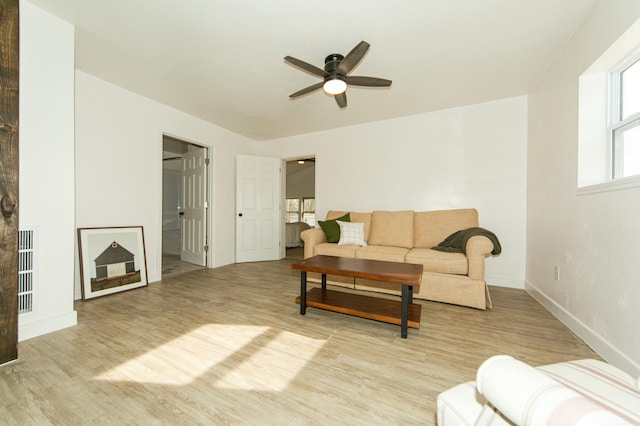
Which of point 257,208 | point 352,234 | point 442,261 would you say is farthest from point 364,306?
point 257,208

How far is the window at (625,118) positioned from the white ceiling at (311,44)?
52cm

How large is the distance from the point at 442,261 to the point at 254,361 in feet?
6.90

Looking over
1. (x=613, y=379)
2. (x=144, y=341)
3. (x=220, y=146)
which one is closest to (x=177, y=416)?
(x=144, y=341)

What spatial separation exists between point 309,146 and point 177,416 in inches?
167

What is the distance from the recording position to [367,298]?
2.47m

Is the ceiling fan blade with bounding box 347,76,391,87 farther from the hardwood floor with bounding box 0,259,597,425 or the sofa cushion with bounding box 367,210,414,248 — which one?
the hardwood floor with bounding box 0,259,597,425

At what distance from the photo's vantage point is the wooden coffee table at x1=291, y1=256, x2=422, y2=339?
1.94 metres

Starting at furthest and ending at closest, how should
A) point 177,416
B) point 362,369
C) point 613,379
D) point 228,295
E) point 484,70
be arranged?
point 228,295 → point 484,70 → point 362,369 → point 177,416 → point 613,379

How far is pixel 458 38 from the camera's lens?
2141 millimetres

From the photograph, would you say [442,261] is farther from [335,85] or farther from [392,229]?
[335,85]

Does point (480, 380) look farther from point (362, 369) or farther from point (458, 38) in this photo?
point (458, 38)

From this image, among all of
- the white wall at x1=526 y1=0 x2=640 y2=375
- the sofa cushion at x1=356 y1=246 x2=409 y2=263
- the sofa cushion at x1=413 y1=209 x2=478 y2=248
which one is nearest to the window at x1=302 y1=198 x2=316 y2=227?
the sofa cushion at x1=413 y1=209 x2=478 y2=248

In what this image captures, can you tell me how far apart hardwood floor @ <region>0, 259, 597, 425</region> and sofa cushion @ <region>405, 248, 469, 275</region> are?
370 millimetres

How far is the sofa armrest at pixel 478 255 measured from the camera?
8.36ft
